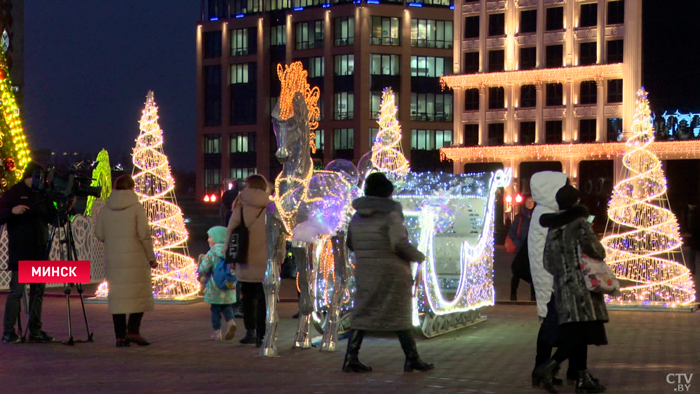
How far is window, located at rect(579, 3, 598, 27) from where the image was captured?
65.6 meters

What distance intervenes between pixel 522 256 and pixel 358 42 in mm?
76803

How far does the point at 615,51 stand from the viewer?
64.9 meters

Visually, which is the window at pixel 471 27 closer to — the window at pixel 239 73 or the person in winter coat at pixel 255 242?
the window at pixel 239 73

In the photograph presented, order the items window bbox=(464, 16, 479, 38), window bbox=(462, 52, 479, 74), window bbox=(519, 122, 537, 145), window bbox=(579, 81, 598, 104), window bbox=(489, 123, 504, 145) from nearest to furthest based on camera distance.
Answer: window bbox=(579, 81, 598, 104) < window bbox=(519, 122, 537, 145) < window bbox=(489, 123, 504, 145) < window bbox=(462, 52, 479, 74) < window bbox=(464, 16, 479, 38)

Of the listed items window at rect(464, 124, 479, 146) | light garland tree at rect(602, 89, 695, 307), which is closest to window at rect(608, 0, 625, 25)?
window at rect(464, 124, 479, 146)

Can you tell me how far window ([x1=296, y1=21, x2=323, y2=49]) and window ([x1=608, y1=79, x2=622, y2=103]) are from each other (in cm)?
3050

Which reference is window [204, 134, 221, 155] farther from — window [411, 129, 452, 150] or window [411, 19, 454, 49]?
window [411, 19, 454, 49]

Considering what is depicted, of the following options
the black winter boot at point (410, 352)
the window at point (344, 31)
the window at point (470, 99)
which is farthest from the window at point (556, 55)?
the black winter boot at point (410, 352)

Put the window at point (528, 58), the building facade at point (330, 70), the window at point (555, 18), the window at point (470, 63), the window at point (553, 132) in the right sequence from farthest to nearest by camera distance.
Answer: the building facade at point (330, 70) < the window at point (470, 63) < the window at point (528, 58) < the window at point (553, 132) < the window at point (555, 18)

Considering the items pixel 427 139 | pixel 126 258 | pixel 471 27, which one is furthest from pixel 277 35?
pixel 126 258

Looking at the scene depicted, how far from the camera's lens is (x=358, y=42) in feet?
285

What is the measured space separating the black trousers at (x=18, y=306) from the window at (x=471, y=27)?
198 feet

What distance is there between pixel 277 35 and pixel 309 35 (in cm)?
375

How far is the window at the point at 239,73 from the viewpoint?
9288 cm
